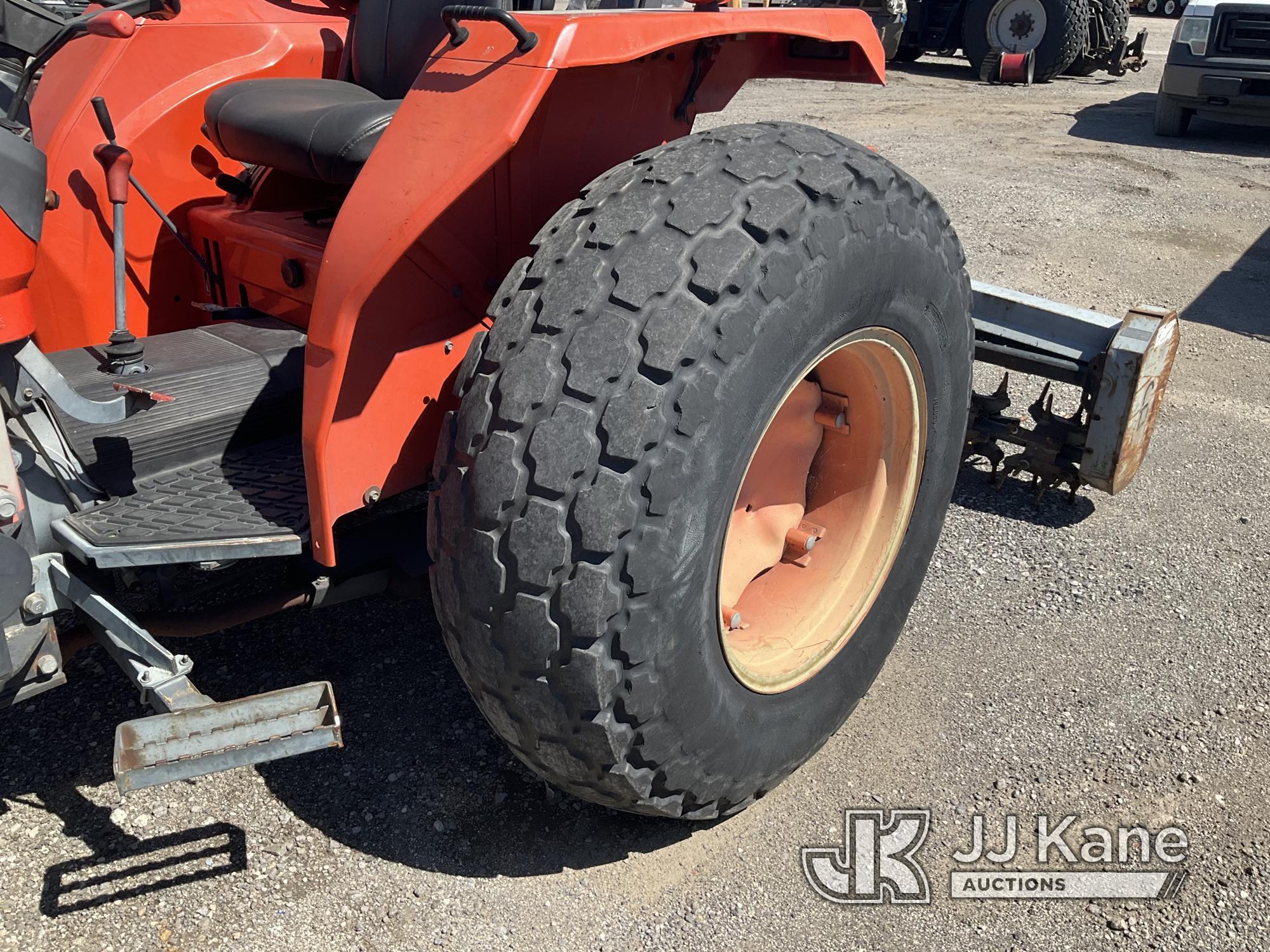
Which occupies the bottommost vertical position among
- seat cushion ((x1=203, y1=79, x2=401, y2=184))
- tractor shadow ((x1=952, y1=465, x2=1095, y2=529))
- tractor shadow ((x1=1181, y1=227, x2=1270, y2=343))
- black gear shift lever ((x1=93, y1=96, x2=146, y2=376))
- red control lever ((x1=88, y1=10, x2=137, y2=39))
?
tractor shadow ((x1=952, y1=465, x2=1095, y2=529))

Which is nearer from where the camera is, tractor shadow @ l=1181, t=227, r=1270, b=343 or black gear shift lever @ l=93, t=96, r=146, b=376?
black gear shift lever @ l=93, t=96, r=146, b=376

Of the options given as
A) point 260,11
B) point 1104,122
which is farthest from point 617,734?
point 1104,122

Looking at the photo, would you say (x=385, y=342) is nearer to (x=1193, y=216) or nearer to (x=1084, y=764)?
(x=1084, y=764)

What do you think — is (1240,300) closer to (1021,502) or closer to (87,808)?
(1021,502)

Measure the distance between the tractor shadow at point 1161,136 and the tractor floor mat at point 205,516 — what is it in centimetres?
762

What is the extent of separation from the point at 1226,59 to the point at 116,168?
746 centimetres

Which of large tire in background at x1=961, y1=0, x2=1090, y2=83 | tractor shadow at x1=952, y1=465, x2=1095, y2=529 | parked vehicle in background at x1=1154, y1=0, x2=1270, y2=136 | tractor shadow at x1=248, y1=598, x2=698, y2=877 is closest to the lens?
tractor shadow at x1=248, y1=598, x2=698, y2=877

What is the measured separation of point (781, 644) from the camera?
6.46ft

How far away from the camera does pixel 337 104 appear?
2.20m

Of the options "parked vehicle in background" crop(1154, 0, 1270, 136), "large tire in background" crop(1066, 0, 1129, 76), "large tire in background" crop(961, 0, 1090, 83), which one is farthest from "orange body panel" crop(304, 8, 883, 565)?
"large tire in background" crop(1066, 0, 1129, 76)

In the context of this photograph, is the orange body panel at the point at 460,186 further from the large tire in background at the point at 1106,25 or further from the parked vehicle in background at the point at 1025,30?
the large tire in background at the point at 1106,25

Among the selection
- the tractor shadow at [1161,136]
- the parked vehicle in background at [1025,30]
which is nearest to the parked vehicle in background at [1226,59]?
the tractor shadow at [1161,136]

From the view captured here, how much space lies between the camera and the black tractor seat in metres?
2.07

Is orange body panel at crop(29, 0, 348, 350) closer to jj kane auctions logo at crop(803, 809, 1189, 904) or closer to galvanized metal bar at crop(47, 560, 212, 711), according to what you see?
galvanized metal bar at crop(47, 560, 212, 711)
